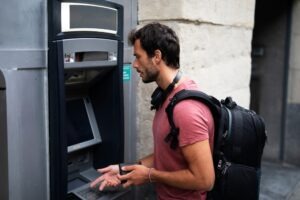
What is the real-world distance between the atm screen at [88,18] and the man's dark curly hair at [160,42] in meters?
0.24

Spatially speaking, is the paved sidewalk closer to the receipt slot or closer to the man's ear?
the receipt slot

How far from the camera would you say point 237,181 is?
1.92m

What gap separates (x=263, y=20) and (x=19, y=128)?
14.7 ft

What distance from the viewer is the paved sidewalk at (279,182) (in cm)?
445

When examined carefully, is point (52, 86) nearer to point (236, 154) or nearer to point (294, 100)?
point (236, 154)

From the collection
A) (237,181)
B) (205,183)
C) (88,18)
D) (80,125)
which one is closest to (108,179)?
(80,125)

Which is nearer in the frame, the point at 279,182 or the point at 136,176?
the point at 136,176

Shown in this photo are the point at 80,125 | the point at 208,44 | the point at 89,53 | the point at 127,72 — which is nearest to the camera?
the point at 89,53

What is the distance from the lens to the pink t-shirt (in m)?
1.68

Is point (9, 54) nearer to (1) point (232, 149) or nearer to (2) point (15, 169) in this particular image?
(2) point (15, 169)

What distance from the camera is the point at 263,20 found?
5508 millimetres

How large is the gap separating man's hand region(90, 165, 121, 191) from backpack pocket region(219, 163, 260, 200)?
0.52 meters

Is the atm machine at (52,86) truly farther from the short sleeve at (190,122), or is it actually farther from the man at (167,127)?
the short sleeve at (190,122)

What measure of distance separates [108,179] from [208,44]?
1.52m
